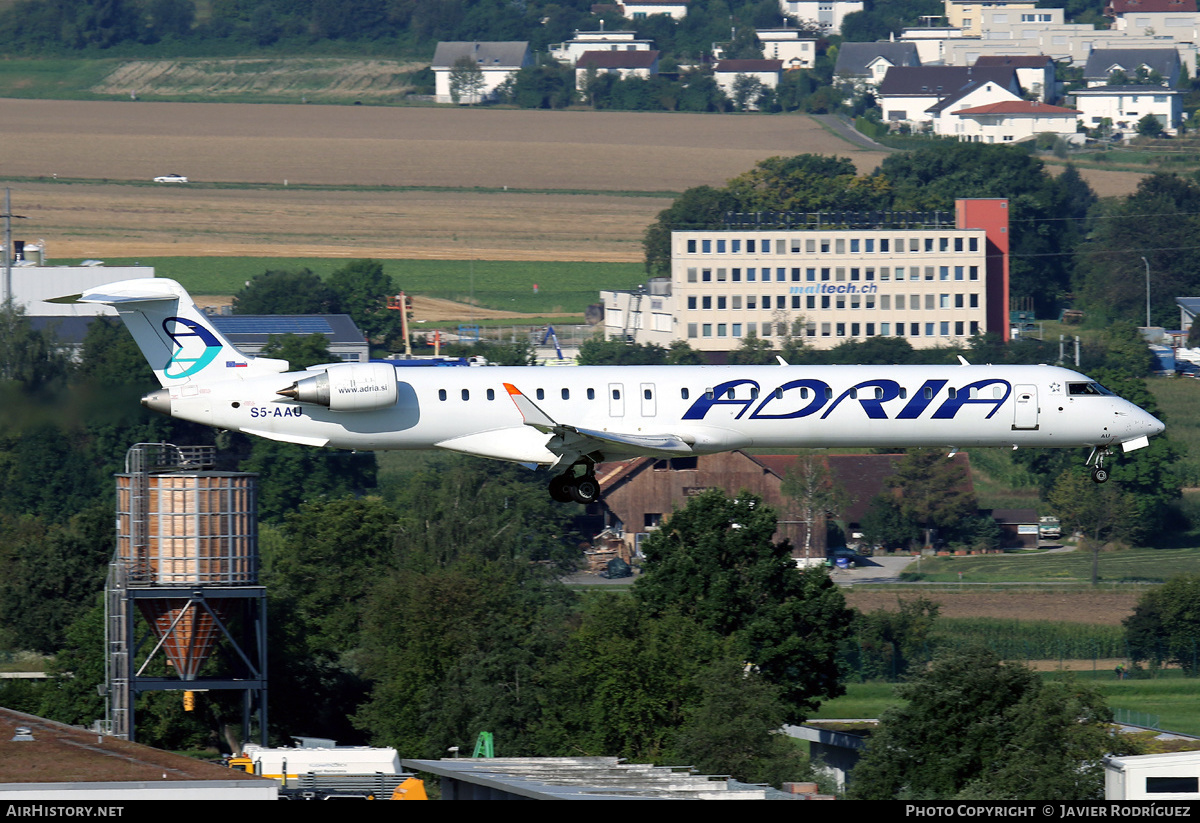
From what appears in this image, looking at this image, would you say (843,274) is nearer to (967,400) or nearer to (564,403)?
(967,400)

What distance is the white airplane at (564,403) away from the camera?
41406 mm

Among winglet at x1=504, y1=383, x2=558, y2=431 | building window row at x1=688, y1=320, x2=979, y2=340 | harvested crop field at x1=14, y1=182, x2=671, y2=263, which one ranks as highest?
harvested crop field at x1=14, y1=182, x2=671, y2=263

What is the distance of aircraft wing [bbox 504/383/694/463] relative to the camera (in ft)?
132

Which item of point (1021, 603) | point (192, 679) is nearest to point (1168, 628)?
point (1021, 603)

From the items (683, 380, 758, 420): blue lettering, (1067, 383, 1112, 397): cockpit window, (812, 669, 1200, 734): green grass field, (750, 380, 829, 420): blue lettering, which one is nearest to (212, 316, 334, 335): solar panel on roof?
(812, 669, 1200, 734): green grass field

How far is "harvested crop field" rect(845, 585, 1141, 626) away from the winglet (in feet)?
164

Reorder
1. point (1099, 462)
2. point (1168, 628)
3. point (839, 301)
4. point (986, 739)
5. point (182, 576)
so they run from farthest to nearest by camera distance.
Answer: point (839, 301) < point (1168, 628) < point (182, 576) < point (986, 739) < point (1099, 462)

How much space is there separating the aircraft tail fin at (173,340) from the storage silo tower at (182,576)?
11023 mm

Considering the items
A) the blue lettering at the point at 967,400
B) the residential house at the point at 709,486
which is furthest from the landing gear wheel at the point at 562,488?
the residential house at the point at 709,486

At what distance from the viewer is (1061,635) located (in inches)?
3258

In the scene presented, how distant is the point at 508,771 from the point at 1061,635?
50.5m

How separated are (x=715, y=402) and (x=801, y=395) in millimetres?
2055

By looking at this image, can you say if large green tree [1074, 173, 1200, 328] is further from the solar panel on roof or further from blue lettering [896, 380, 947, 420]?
blue lettering [896, 380, 947, 420]

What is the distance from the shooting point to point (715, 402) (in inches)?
1639
